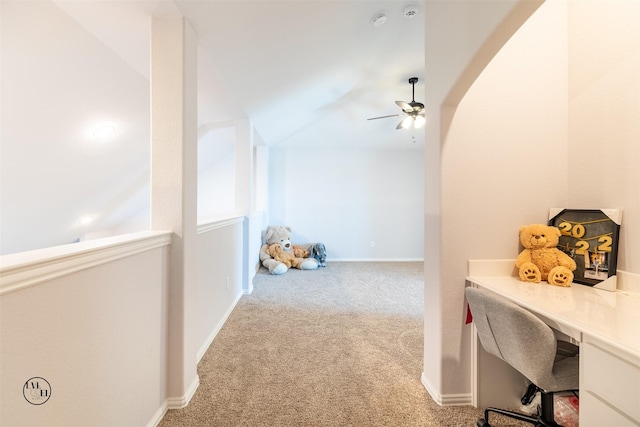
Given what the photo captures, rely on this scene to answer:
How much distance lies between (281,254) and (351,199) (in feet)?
6.18

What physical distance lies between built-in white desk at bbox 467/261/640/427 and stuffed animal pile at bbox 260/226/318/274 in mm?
3485

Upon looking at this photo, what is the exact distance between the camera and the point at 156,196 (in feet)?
5.00

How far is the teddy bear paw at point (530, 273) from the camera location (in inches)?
58.0

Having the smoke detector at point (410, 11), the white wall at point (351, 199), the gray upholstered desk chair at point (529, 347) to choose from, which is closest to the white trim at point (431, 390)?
the gray upholstered desk chair at point (529, 347)

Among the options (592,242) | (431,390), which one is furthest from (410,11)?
(431,390)

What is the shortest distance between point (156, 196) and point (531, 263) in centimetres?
210

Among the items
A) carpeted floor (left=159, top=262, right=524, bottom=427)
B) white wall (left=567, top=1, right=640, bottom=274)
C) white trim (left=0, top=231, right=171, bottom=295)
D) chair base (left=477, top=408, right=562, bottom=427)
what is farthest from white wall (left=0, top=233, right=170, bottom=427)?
white wall (left=567, top=1, right=640, bottom=274)

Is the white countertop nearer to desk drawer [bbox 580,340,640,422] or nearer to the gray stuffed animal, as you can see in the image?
desk drawer [bbox 580,340,640,422]

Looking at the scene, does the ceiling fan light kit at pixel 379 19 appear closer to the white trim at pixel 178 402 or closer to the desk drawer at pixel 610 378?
the desk drawer at pixel 610 378

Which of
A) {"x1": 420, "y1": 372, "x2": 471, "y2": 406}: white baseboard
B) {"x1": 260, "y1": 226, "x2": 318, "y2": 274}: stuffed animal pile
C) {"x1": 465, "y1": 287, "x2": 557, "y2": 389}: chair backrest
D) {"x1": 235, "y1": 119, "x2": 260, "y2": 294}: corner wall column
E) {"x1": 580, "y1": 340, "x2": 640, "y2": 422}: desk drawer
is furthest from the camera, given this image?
{"x1": 260, "y1": 226, "x2": 318, "y2": 274}: stuffed animal pile

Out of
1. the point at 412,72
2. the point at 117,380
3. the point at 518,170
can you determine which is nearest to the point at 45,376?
the point at 117,380

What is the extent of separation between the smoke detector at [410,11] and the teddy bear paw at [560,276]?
210 centimetres

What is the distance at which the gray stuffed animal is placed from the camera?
5122 millimetres

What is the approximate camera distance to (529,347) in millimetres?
1087
